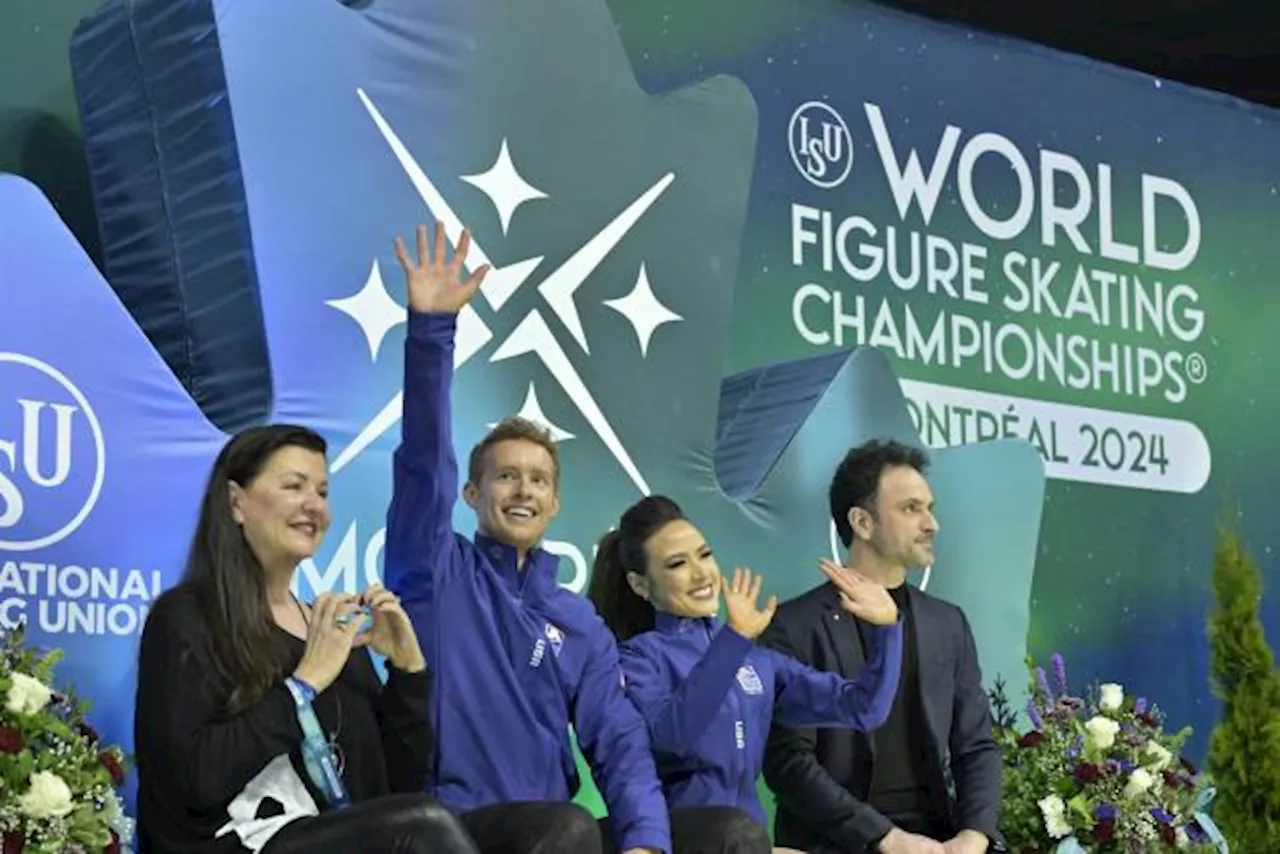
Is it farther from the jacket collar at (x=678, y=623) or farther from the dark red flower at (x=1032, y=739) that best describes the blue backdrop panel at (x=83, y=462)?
the dark red flower at (x=1032, y=739)

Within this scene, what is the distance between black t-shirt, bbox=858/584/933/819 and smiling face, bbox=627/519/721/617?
22.4 inches

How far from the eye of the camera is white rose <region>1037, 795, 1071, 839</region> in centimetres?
535

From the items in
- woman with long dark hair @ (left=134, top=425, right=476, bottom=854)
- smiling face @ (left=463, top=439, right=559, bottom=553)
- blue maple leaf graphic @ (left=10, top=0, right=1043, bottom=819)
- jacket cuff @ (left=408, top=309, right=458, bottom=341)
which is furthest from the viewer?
blue maple leaf graphic @ (left=10, top=0, right=1043, bottom=819)

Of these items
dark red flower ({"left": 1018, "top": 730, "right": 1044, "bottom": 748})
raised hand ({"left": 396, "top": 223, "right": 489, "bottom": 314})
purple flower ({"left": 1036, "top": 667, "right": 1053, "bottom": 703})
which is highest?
raised hand ({"left": 396, "top": 223, "right": 489, "bottom": 314})

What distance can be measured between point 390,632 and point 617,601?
1.06 metres

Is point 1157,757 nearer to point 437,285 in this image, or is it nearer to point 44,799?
point 437,285

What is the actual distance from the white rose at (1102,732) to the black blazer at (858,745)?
0.70 m

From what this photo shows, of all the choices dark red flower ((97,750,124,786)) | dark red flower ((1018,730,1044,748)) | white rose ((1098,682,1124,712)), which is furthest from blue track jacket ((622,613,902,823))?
white rose ((1098,682,1124,712))

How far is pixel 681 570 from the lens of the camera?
14.2 feet

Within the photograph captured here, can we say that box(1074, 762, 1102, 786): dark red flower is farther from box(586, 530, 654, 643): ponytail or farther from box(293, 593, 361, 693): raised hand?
box(293, 593, 361, 693): raised hand

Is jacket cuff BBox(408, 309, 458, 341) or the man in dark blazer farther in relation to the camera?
the man in dark blazer

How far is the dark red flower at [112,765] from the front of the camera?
381 cm

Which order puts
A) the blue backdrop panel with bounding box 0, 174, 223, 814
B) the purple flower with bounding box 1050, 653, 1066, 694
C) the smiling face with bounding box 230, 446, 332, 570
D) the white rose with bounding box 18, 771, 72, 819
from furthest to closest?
1. the purple flower with bounding box 1050, 653, 1066, 694
2. the blue backdrop panel with bounding box 0, 174, 223, 814
3. the smiling face with bounding box 230, 446, 332, 570
4. the white rose with bounding box 18, 771, 72, 819

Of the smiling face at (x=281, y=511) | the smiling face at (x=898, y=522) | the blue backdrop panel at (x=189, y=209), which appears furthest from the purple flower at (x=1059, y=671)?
the smiling face at (x=281, y=511)
